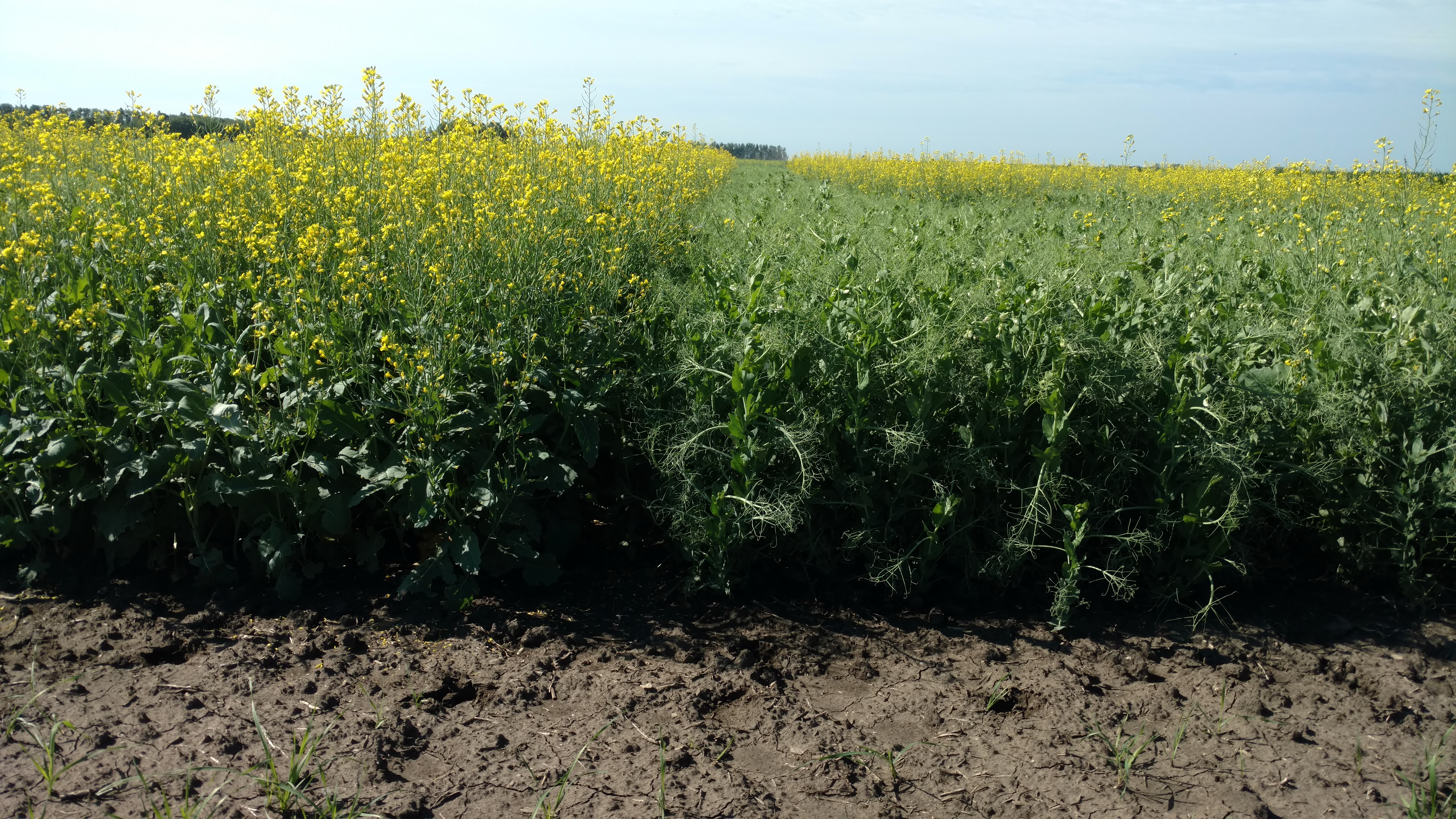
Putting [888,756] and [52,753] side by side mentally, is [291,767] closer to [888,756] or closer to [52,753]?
[52,753]

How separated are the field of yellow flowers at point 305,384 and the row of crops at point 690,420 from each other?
0.06 ft

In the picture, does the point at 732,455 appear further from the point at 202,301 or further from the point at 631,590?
the point at 202,301

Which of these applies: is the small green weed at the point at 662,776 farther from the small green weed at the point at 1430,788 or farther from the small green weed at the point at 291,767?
Answer: the small green weed at the point at 1430,788

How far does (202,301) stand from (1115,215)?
33.7ft

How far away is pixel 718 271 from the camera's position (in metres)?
4.81

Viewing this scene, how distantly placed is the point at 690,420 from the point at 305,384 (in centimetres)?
146

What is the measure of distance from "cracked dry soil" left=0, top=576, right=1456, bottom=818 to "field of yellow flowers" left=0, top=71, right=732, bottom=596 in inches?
12.1

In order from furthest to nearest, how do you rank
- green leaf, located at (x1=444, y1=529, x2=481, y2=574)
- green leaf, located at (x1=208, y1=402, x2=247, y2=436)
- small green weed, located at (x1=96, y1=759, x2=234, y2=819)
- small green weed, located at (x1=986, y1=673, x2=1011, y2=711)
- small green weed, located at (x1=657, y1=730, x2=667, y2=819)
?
green leaf, located at (x1=444, y1=529, x2=481, y2=574) → green leaf, located at (x1=208, y1=402, x2=247, y2=436) → small green weed, located at (x1=986, y1=673, x2=1011, y2=711) → small green weed, located at (x1=657, y1=730, x2=667, y2=819) → small green weed, located at (x1=96, y1=759, x2=234, y2=819)

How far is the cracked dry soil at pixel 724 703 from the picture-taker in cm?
232

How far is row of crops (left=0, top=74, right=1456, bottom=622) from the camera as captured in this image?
3.09 m

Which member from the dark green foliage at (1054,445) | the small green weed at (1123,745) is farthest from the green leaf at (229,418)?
the small green weed at (1123,745)

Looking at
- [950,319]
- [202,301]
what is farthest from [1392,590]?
[202,301]

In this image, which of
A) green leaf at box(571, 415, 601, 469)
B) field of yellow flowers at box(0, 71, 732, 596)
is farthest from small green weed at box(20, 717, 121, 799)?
green leaf at box(571, 415, 601, 469)

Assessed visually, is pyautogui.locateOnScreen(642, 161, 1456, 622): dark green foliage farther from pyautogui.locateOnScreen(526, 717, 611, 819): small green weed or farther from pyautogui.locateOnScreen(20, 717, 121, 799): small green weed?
pyautogui.locateOnScreen(20, 717, 121, 799): small green weed
